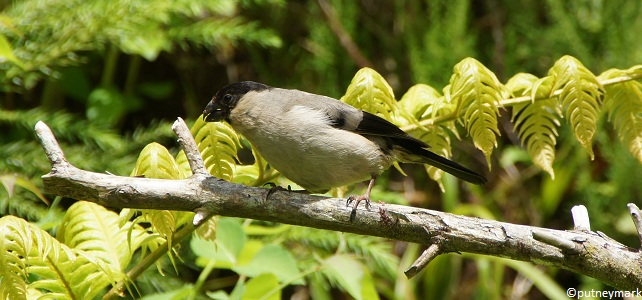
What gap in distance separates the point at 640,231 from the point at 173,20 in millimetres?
3690

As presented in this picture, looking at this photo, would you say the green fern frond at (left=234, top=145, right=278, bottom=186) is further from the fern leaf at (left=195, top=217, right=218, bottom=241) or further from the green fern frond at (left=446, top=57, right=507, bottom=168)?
the green fern frond at (left=446, top=57, right=507, bottom=168)

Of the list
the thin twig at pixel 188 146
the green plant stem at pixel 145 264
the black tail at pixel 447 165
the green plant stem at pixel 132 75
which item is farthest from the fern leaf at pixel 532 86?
the green plant stem at pixel 132 75

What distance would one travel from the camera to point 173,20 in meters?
5.08

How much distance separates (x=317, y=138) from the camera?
3039 mm

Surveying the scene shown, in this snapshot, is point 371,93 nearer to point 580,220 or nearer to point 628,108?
point 580,220

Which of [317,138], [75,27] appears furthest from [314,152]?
[75,27]

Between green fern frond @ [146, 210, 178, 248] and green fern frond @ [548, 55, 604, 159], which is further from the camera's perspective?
green fern frond @ [548, 55, 604, 159]

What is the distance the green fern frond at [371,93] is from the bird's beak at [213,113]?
591mm

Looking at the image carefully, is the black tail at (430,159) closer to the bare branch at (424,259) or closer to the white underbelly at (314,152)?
the white underbelly at (314,152)

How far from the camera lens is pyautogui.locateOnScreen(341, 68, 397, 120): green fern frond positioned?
9.42 feet

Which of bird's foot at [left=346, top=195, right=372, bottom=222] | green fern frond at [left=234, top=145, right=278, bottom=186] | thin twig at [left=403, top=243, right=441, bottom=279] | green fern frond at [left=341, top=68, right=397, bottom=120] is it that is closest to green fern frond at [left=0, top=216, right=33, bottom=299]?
green fern frond at [left=234, top=145, right=278, bottom=186]

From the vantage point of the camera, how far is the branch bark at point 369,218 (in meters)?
2.30

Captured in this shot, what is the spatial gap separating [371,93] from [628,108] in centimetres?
108

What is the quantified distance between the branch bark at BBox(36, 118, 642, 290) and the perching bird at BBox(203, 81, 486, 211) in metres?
0.50
